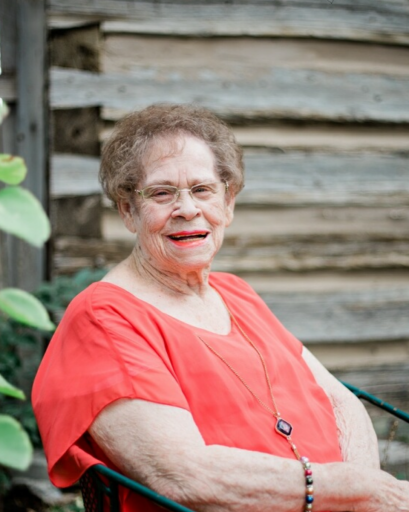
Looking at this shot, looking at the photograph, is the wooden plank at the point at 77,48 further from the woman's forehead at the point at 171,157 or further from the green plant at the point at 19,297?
the green plant at the point at 19,297

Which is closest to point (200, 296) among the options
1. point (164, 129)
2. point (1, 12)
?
point (164, 129)

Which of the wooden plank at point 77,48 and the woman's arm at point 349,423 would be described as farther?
the wooden plank at point 77,48

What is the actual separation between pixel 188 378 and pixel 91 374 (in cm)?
26

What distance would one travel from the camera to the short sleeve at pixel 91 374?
169 cm

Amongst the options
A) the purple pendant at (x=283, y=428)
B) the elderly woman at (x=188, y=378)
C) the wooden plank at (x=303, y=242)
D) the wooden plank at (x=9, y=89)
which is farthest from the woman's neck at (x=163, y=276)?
the wooden plank at (x=9, y=89)

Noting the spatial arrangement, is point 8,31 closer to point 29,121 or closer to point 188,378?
point 29,121

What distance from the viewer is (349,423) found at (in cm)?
216

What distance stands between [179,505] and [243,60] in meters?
2.67

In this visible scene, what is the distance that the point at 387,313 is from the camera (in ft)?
13.3

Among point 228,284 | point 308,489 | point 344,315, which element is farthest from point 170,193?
point 344,315

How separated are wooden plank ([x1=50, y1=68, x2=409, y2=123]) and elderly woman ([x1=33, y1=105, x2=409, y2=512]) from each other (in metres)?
1.44

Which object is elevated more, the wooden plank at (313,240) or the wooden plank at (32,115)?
the wooden plank at (32,115)

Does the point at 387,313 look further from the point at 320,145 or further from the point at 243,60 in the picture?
the point at 243,60

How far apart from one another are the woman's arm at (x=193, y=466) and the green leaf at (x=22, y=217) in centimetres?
111
